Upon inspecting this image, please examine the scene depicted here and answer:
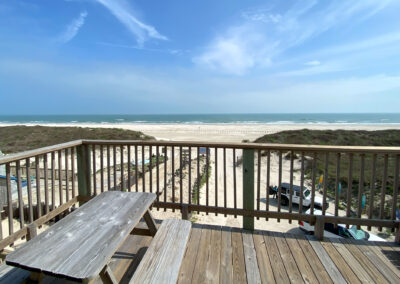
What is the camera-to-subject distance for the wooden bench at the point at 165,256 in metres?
1.14

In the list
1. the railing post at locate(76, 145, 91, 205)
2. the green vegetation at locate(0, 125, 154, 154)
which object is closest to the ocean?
the green vegetation at locate(0, 125, 154, 154)

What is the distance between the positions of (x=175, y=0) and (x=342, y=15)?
5.83 meters

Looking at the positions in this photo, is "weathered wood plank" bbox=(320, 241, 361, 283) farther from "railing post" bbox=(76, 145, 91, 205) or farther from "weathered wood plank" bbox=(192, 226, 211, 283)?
"railing post" bbox=(76, 145, 91, 205)

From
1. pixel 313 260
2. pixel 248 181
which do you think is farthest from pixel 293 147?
pixel 313 260

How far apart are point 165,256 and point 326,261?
1474 mm

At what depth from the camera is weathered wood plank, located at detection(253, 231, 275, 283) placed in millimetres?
1660

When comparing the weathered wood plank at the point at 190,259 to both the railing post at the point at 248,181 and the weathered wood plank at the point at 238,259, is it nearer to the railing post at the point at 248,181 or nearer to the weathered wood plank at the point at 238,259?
the weathered wood plank at the point at 238,259

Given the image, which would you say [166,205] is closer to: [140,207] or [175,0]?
[140,207]

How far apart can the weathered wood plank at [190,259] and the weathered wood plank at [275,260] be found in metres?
0.66

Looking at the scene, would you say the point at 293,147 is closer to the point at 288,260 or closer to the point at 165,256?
the point at 288,260

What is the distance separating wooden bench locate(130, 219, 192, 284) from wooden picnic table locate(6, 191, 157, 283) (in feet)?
0.62

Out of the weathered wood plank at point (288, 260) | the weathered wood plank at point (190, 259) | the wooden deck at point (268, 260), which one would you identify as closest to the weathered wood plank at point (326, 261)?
the wooden deck at point (268, 260)

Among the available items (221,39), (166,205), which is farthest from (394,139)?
(166,205)

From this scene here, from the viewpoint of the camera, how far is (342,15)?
7258 mm
